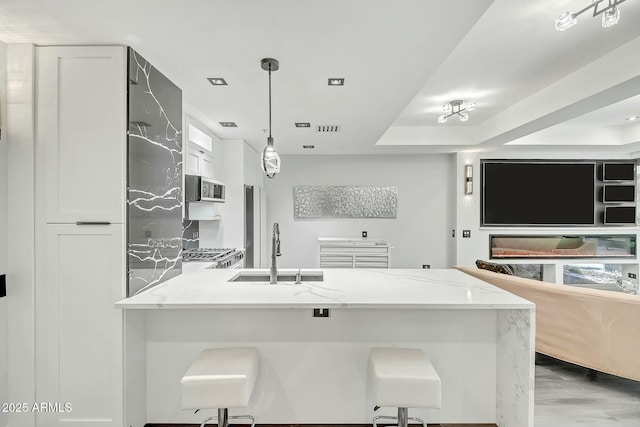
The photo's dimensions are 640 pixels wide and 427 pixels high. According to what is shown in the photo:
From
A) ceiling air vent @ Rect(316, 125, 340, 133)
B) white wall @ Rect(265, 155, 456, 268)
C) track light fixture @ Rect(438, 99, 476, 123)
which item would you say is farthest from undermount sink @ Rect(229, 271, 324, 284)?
white wall @ Rect(265, 155, 456, 268)

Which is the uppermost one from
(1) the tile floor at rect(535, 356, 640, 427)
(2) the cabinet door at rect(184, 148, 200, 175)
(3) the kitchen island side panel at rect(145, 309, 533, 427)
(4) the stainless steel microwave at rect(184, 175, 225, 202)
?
(2) the cabinet door at rect(184, 148, 200, 175)

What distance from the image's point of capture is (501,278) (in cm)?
303

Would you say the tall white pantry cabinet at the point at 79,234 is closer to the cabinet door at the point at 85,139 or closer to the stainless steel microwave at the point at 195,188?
the cabinet door at the point at 85,139

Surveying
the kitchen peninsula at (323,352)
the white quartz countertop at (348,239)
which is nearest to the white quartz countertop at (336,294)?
the kitchen peninsula at (323,352)

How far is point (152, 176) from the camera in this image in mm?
2250

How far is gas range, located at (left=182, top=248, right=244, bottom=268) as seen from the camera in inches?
131

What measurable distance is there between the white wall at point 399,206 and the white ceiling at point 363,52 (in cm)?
197

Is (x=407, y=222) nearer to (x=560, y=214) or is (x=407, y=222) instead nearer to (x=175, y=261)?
(x=560, y=214)

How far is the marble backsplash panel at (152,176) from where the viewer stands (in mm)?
2033

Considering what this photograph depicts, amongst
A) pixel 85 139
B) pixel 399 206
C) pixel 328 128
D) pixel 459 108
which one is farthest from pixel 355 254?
pixel 85 139

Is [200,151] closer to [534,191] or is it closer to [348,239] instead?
[348,239]

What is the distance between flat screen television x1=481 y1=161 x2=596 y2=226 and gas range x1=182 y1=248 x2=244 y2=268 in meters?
4.13

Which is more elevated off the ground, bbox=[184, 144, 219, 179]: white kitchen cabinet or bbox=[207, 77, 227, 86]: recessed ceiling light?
bbox=[207, 77, 227, 86]: recessed ceiling light

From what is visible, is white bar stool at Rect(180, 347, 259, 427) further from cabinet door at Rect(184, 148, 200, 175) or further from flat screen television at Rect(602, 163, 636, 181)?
flat screen television at Rect(602, 163, 636, 181)
